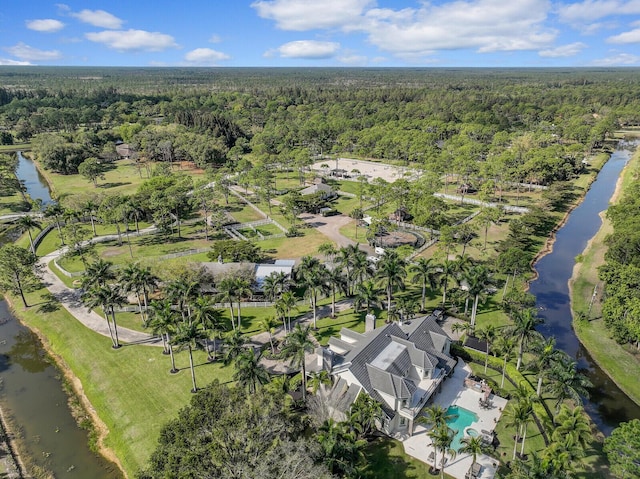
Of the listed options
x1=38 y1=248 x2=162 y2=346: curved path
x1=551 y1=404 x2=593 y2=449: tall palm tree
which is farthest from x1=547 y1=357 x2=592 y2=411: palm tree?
x1=38 y1=248 x2=162 y2=346: curved path

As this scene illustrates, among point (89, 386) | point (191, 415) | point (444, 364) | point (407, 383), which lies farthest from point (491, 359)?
point (89, 386)

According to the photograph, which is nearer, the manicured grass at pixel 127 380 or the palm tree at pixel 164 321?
the manicured grass at pixel 127 380

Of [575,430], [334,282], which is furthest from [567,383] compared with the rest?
[334,282]

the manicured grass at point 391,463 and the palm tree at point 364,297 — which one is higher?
the palm tree at point 364,297

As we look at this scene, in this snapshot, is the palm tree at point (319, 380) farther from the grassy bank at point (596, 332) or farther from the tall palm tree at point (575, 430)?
the grassy bank at point (596, 332)

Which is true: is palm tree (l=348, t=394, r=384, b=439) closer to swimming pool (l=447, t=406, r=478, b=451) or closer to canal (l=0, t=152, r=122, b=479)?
swimming pool (l=447, t=406, r=478, b=451)

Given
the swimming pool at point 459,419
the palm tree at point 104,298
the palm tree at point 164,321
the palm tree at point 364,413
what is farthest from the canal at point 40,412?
the swimming pool at point 459,419

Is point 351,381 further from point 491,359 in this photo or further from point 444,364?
point 491,359
